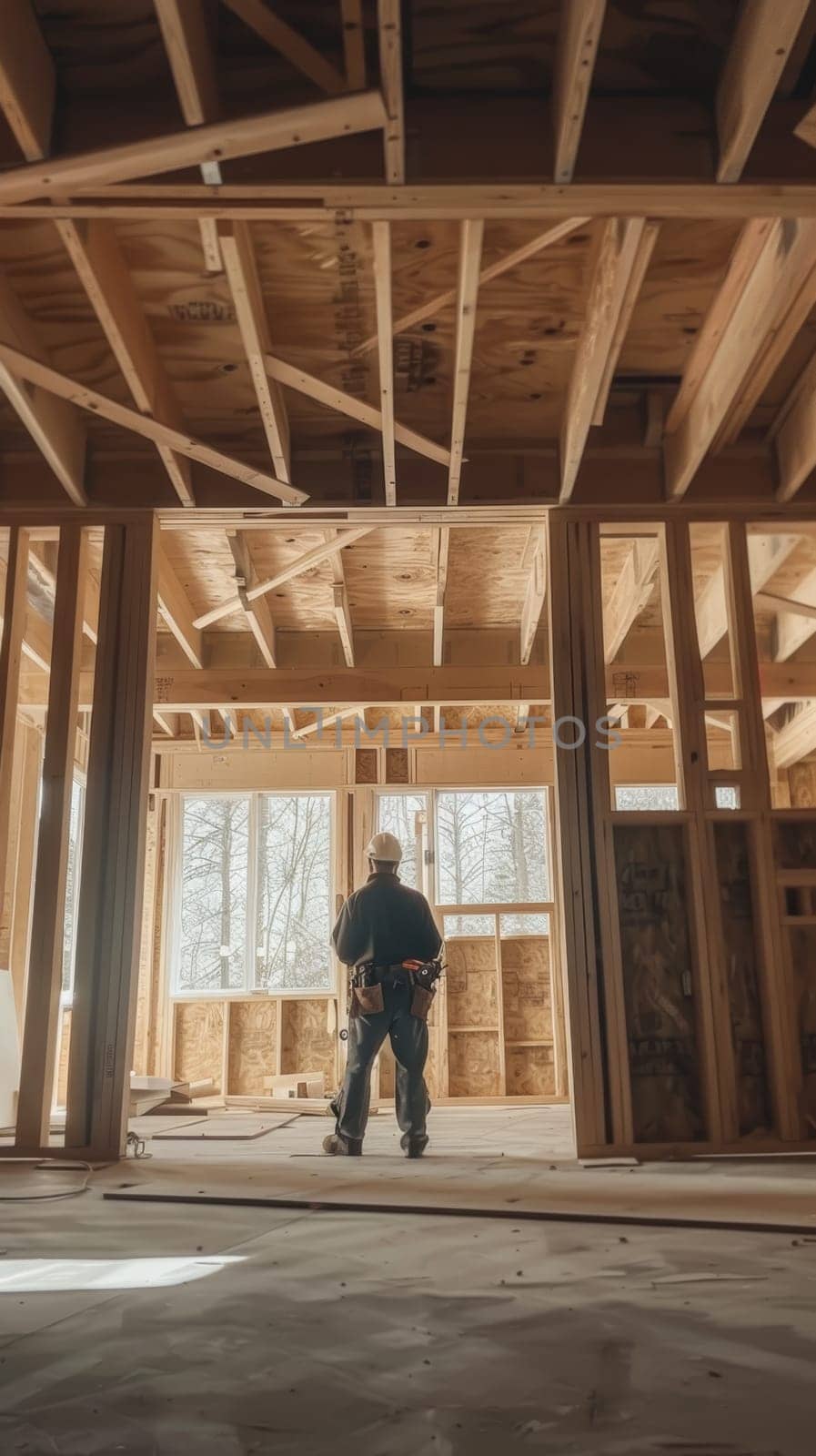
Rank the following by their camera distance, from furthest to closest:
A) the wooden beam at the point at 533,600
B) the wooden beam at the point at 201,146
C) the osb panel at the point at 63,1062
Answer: the osb panel at the point at 63,1062, the wooden beam at the point at 533,600, the wooden beam at the point at 201,146

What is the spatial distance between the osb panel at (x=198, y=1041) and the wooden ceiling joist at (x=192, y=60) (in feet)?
23.1

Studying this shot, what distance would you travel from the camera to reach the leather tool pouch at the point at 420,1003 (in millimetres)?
5438

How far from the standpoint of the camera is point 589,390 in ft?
15.0

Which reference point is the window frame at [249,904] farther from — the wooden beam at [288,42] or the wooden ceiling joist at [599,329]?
the wooden beam at [288,42]

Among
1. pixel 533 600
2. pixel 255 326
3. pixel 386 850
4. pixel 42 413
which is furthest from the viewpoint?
pixel 533 600

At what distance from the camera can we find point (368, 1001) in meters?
5.39

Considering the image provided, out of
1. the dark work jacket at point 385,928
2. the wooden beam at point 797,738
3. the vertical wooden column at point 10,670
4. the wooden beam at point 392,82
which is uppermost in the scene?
the wooden beam at point 392,82

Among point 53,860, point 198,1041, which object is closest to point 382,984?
point 53,860

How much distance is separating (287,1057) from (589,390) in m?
6.17

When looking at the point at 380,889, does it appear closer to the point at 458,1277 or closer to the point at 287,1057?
the point at 458,1277

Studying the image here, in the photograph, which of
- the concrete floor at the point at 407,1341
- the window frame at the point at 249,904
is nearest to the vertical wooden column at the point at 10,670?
the concrete floor at the point at 407,1341

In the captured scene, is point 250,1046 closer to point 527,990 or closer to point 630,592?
point 527,990

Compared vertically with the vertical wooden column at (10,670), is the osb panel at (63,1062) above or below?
below

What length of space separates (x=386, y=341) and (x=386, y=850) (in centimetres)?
259
